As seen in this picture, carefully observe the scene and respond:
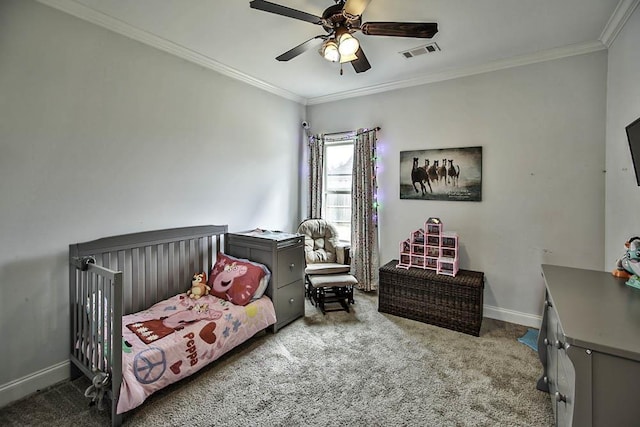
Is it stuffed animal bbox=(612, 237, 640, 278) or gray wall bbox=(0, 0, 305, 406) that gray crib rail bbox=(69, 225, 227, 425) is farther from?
stuffed animal bbox=(612, 237, 640, 278)

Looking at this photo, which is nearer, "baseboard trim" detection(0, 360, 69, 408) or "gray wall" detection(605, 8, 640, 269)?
"baseboard trim" detection(0, 360, 69, 408)

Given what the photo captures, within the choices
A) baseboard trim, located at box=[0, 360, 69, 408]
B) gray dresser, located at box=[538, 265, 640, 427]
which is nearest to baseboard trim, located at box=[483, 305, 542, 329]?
gray dresser, located at box=[538, 265, 640, 427]

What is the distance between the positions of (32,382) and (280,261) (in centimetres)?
196

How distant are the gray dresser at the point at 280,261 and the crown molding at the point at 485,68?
221 centimetres

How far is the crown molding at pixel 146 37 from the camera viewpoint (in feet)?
7.04

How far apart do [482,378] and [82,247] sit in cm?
315

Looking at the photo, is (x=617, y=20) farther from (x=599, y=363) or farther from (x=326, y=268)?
(x=326, y=268)

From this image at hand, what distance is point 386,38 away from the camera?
8.61 ft

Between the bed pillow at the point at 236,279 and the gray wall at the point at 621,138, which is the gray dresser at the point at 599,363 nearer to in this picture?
the gray wall at the point at 621,138

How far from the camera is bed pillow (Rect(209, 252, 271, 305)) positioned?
8.79ft

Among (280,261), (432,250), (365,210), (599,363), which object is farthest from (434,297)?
(599,363)

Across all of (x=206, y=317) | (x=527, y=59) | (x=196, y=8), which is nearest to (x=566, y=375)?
(x=206, y=317)

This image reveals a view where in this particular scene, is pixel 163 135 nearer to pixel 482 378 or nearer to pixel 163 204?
pixel 163 204

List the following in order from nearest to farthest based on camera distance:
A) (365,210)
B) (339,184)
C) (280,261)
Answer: (280,261) → (365,210) → (339,184)
